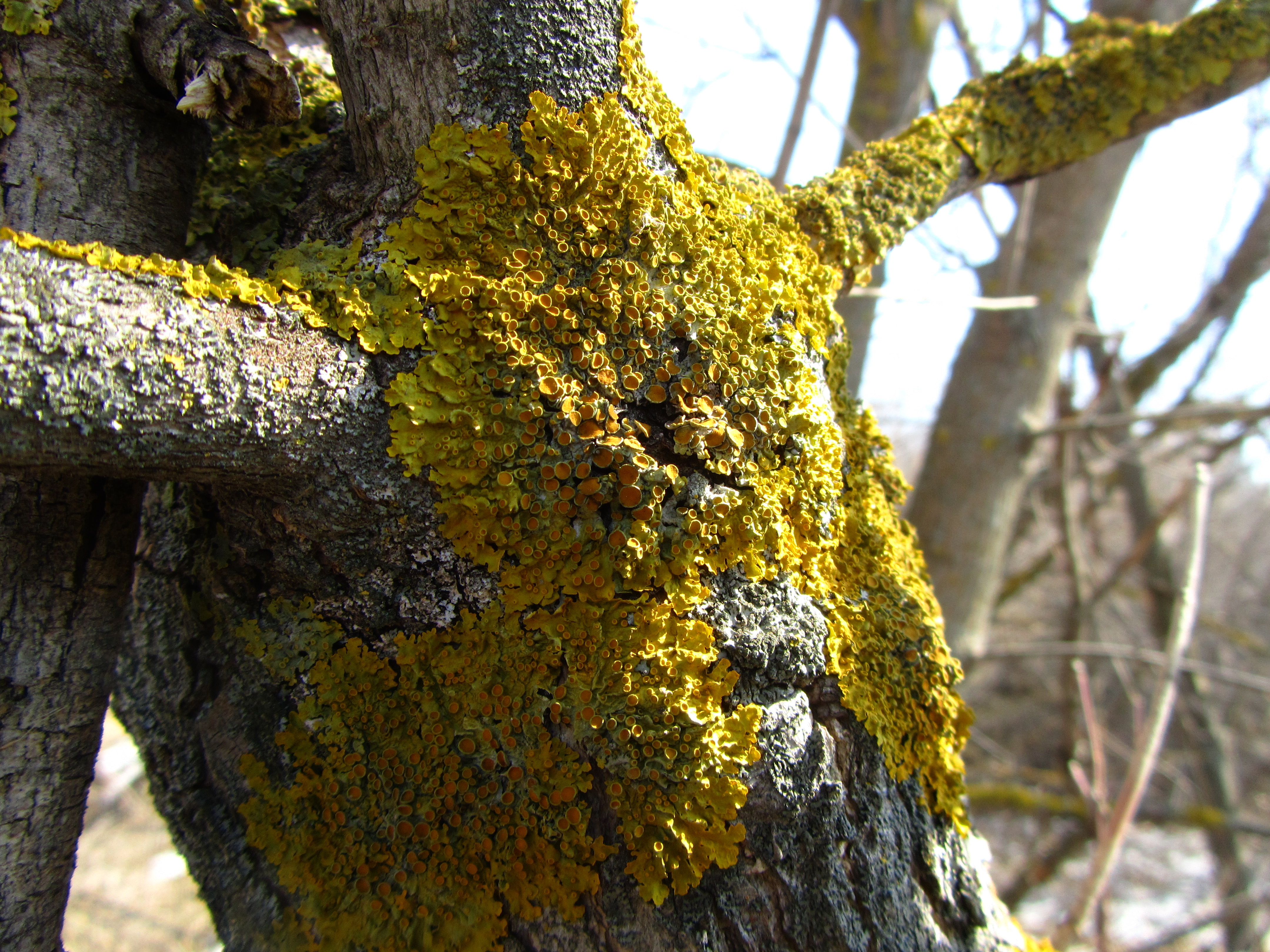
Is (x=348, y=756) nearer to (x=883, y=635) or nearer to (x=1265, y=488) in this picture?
(x=883, y=635)

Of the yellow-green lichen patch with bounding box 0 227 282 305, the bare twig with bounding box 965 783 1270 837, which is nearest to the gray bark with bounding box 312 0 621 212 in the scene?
the yellow-green lichen patch with bounding box 0 227 282 305

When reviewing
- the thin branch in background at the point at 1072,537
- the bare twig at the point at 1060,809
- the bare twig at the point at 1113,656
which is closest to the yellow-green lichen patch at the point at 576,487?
the bare twig at the point at 1113,656

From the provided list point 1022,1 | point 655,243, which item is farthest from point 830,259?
point 1022,1

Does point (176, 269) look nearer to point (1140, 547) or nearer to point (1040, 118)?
point (1040, 118)

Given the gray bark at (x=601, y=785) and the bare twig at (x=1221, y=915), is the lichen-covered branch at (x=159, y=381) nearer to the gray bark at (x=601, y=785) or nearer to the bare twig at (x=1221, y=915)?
the gray bark at (x=601, y=785)

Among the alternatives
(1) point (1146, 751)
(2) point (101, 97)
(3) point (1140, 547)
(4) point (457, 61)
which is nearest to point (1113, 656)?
(3) point (1140, 547)
